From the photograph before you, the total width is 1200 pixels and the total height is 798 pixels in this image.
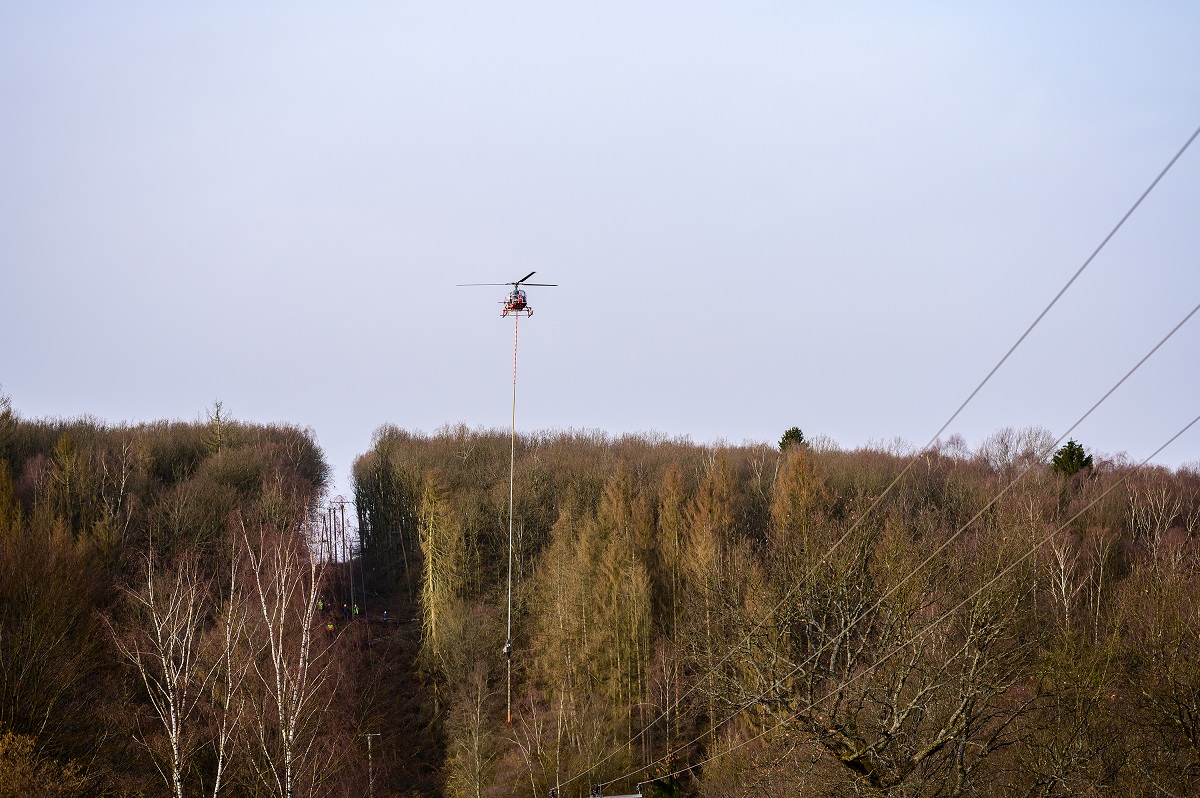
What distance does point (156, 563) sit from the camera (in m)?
61.1

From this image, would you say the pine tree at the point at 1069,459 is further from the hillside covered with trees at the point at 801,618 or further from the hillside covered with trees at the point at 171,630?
the hillside covered with trees at the point at 171,630

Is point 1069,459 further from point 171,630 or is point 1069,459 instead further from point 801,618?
point 171,630

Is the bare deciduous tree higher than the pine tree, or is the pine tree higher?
the pine tree

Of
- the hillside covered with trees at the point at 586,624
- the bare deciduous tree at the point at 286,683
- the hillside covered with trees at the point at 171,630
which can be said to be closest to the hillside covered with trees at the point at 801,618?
the hillside covered with trees at the point at 586,624

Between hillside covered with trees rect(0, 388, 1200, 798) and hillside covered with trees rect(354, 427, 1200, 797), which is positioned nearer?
hillside covered with trees rect(354, 427, 1200, 797)

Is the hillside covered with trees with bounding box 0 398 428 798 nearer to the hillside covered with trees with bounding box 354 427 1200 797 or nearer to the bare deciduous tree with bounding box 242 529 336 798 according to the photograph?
the bare deciduous tree with bounding box 242 529 336 798

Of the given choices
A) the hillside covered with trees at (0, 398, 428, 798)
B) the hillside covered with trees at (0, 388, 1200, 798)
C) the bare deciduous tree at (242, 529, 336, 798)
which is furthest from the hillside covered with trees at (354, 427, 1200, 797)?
the hillside covered with trees at (0, 398, 428, 798)

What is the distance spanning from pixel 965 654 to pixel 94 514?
53.4m

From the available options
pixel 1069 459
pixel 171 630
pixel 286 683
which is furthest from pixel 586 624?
pixel 1069 459

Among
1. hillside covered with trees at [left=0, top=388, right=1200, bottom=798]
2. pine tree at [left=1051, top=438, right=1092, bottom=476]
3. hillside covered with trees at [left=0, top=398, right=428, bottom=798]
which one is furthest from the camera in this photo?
pine tree at [left=1051, top=438, right=1092, bottom=476]

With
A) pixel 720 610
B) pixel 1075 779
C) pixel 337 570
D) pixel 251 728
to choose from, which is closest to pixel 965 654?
pixel 1075 779

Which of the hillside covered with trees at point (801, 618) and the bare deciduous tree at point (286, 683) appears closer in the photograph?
the hillside covered with trees at point (801, 618)

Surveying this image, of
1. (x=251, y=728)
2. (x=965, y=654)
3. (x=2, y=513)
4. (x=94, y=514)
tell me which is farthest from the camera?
(x=94, y=514)

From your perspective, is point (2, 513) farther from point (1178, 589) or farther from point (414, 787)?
point (1178, 589)
